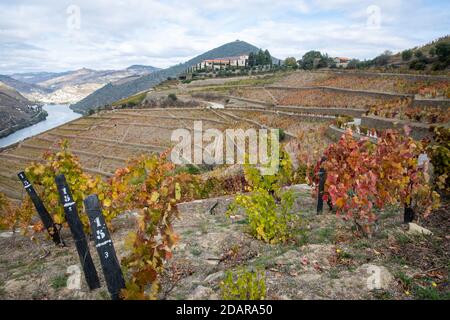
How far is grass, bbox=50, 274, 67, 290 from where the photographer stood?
13.3 ft

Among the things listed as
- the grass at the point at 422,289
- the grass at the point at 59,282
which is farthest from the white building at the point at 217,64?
the grass at the point at 422,289

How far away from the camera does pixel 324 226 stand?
5.87 metres

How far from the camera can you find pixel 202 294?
3518 mm

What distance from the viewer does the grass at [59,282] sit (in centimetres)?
405

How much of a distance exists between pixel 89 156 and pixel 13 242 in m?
37.7

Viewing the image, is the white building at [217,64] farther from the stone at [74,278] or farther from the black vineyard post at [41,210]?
the stone at [74,278]

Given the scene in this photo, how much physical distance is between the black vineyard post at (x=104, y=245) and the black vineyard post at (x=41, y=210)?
2.57 meters

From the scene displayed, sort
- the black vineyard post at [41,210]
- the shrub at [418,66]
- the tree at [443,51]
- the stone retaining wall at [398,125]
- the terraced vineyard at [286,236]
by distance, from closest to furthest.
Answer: the terraced vineyard at [286,236] → the black vineyard post at [41,210] → the stone retaining wall at [398,125] → the tree at [443,51] → the shrub at [418,66]

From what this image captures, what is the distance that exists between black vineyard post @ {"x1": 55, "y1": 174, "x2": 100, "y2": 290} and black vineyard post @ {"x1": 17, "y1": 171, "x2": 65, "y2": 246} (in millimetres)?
1878

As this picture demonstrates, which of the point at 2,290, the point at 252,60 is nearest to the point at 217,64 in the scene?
the point at 252,60

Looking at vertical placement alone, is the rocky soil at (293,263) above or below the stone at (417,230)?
below

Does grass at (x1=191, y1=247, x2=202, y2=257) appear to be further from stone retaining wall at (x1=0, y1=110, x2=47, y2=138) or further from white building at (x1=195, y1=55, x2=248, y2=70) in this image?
stone retaining wall at (x1=0, y1=110, x2=47, y2=138)

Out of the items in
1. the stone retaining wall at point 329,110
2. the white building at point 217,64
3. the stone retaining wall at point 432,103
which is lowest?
the stone retaining wall at point 329,110

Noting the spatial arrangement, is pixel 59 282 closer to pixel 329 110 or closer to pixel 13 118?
pixel 329 110
